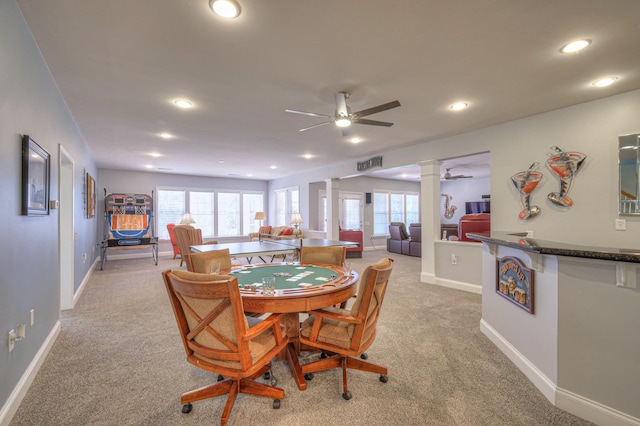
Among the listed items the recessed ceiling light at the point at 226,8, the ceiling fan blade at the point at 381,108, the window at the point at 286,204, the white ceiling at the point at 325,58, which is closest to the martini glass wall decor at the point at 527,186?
the white ceiling at the point at 325,58

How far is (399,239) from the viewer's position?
8.90 meters

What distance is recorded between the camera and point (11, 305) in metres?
1.82

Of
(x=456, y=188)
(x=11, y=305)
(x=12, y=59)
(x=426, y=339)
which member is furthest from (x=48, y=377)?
(x=456, y=188)

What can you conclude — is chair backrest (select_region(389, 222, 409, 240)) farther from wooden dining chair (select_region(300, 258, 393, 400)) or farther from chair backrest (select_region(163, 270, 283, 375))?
chair backrest (select_region(163, 270, 283, 375))

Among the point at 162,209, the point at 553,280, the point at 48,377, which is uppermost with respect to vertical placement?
the point at 162,209

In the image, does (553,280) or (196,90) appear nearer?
(553,280)

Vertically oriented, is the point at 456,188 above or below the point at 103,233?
above

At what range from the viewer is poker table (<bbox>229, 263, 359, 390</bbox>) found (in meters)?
1.86

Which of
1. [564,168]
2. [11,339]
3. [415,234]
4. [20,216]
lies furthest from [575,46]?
[415,234]

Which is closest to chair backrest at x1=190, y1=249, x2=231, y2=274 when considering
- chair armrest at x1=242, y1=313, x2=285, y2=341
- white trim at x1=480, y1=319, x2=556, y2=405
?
chair armrest at x1=242, y1=313, x2=285, y2=341

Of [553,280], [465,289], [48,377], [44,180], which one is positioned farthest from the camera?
[465,289]

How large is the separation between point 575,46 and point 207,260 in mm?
3602

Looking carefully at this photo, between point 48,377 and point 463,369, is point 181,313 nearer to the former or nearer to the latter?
point 48,377

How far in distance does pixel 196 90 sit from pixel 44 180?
161 cm
